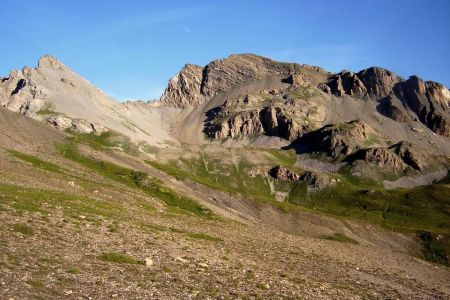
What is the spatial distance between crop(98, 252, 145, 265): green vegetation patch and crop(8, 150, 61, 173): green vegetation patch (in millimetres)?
60536

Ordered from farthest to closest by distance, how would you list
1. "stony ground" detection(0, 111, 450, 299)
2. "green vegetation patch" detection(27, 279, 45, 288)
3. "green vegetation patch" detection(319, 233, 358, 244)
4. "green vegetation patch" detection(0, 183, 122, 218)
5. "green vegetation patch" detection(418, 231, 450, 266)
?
"green vegetation patch" detection(418, 231, 450, 266) → "green vegetation patch" detection(319, 233, 358, 244) → "green vegetation patch" detection(0, 183, 122, 218) → "stony ground" detection(0, 111, 450, 299) → "green vegetation patch" detection(27, 279, 45, 288)

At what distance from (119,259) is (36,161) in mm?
69950

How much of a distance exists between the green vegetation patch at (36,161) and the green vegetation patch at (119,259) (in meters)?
60.5

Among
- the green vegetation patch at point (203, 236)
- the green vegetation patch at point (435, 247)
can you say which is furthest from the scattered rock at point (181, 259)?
the green vegetation patch at point (435, 247)

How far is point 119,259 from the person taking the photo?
107 feet

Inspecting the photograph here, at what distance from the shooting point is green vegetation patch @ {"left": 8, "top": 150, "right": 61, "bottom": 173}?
89.3m

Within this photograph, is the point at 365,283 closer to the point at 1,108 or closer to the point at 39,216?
the point at 39,216

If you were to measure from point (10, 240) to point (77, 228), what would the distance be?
8.87 m

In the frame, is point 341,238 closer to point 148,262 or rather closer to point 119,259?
point 148,262

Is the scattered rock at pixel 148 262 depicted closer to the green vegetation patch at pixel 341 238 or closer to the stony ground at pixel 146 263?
the stony ground at pixel 146 263

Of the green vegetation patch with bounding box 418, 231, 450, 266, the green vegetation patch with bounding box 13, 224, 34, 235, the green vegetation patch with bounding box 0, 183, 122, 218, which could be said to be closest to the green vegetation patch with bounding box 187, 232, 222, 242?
the green vegetation patch with bounding box 0, 183, 122, 218

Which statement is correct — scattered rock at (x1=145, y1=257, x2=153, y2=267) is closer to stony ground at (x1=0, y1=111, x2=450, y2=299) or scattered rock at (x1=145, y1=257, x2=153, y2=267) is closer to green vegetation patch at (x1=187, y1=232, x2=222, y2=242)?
stony ground at (x1=0, y1=111, x2=450, y2=299)

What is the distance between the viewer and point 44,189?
61.0 m

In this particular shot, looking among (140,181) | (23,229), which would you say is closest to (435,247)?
(140,181)
